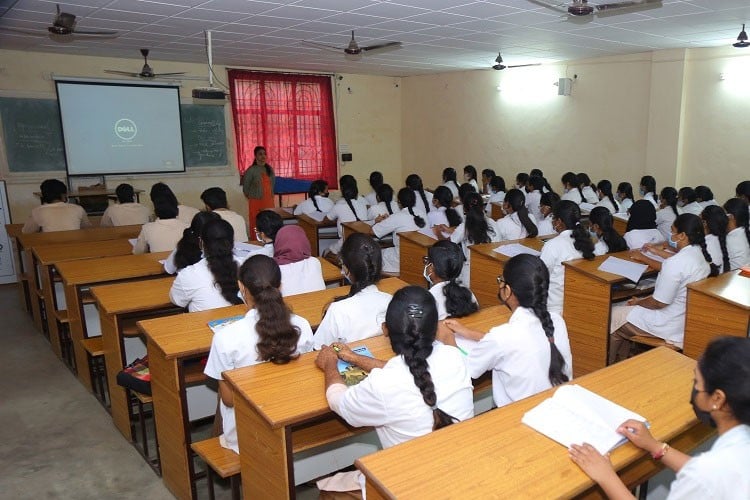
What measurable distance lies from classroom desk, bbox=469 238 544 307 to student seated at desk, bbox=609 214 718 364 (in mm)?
1108

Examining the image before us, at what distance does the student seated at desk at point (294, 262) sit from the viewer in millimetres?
3557

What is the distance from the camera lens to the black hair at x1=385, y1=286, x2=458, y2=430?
1835 mm

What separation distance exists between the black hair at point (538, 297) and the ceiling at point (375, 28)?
2.44 m

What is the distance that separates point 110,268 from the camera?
161 inches

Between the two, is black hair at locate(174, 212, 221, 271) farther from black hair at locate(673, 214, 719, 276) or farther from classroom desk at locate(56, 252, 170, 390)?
→ black hair at locate(673, 214, 719, 276)

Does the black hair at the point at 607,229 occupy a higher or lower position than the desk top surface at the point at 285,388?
higher

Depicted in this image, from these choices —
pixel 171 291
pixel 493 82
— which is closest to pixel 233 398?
pixel 171 291

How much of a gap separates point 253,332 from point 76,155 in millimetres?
6967

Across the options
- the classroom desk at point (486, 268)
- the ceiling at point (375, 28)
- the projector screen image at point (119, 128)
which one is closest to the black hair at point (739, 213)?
the classroom desk at point (486, 268)

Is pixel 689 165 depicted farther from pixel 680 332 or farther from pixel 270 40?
pixel 270 40

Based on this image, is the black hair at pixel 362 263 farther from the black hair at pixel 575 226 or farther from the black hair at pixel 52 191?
the black hair at pixel 52 191

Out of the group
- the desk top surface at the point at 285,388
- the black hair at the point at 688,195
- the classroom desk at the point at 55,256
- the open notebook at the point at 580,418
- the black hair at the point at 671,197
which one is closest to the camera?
the open notebook at the point at 580,418

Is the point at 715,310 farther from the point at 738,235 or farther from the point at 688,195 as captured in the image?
the point at 688,195

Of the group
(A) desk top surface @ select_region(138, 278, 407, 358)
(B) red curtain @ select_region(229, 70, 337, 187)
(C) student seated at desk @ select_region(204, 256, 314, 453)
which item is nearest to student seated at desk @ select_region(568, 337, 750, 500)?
(C) student seated at desk @ select_region(204, 256, 314, 453)
